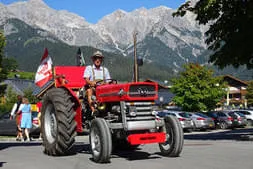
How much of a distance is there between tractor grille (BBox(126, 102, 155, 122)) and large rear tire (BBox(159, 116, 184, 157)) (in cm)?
42

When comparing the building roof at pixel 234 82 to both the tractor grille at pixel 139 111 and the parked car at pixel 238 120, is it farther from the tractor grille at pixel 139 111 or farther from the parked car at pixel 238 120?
the tractor grille at pixel 139 111

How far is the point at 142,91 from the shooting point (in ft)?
28.9

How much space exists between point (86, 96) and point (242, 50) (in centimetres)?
713

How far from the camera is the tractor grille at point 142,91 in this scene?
865 cm

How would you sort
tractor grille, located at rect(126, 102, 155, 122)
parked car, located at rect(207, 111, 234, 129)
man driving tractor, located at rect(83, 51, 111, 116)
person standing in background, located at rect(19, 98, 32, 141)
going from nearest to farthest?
1. tractor grille, located at rect(126, 102, 155, 122)
2. man driving tractor, located at rect(83, 51, 111, 116)
3. person standing in background, located at rect(19, 98, 32, 141)
4. parked car, located at rect(207, 111, 234, 129)

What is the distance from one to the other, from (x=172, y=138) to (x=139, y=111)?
0.95 metres

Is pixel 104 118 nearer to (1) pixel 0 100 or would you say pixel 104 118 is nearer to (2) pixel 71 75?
(2) pixel 71 75

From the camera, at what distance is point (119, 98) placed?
28.4 ft

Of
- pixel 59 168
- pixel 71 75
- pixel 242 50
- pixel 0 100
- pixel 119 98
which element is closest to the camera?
pixel 59 168

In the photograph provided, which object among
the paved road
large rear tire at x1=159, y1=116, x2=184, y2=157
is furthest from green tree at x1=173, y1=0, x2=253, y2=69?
large rear tire at x1=159, y1=116, x2=184, y2=157

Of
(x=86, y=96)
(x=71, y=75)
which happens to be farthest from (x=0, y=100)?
(x=86, y=96)

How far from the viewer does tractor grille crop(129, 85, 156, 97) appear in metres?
8.65

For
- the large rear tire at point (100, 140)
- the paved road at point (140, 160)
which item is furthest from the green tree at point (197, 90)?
the large rear tire at point (100, 140)

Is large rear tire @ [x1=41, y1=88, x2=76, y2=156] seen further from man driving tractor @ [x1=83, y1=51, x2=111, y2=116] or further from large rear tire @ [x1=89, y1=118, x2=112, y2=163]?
large rear tire @ [x1=89, y1=118, x2=112, y2=163]
